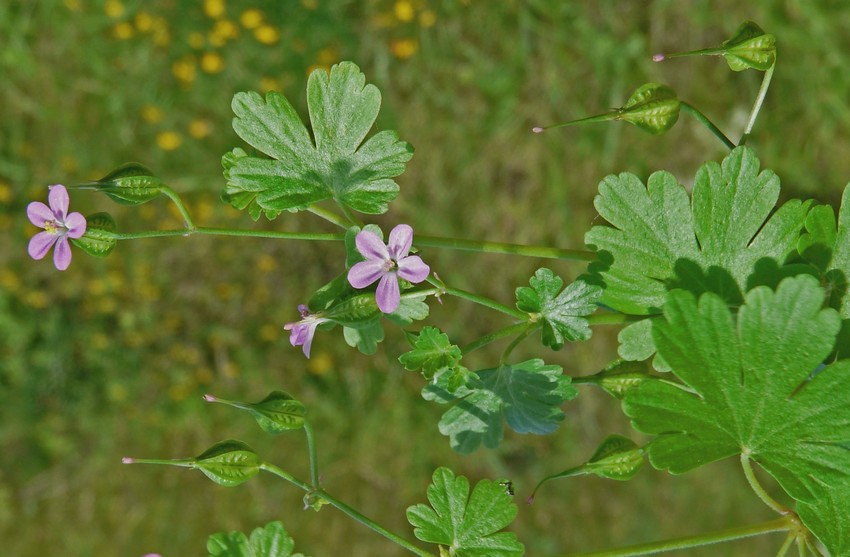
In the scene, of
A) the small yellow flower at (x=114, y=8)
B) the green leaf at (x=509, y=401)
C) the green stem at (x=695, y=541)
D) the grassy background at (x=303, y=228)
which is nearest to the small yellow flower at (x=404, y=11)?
the grassy background at (x=303, y=228)

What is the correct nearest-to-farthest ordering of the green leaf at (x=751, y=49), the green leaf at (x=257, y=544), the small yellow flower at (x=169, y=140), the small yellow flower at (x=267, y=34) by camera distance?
the green leaf at (x=751, y=49)
the green leaf at (x=257, y=544)
the small yellow flower at (x=267, y=34)
the small yellow flower at (x=169, y=140)

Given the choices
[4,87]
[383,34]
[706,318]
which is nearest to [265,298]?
[383,34]

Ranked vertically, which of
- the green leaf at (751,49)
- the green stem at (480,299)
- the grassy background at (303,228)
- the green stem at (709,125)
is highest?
the green leaf at (751,49)

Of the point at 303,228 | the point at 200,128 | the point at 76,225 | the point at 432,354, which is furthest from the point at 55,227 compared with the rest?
the point at 200,128

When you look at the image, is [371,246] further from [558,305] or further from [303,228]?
[303,228]

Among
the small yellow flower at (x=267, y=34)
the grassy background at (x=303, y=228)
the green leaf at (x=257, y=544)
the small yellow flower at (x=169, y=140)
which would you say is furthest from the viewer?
the small yellow flower at (x=169, y=140)

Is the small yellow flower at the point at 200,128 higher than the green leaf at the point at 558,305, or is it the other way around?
the green leaf at the point at 558,305

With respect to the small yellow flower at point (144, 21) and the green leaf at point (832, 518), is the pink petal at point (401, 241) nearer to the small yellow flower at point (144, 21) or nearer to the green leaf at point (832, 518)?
the green leaf at point (832, 518)

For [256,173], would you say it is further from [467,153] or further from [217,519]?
[217,519]
